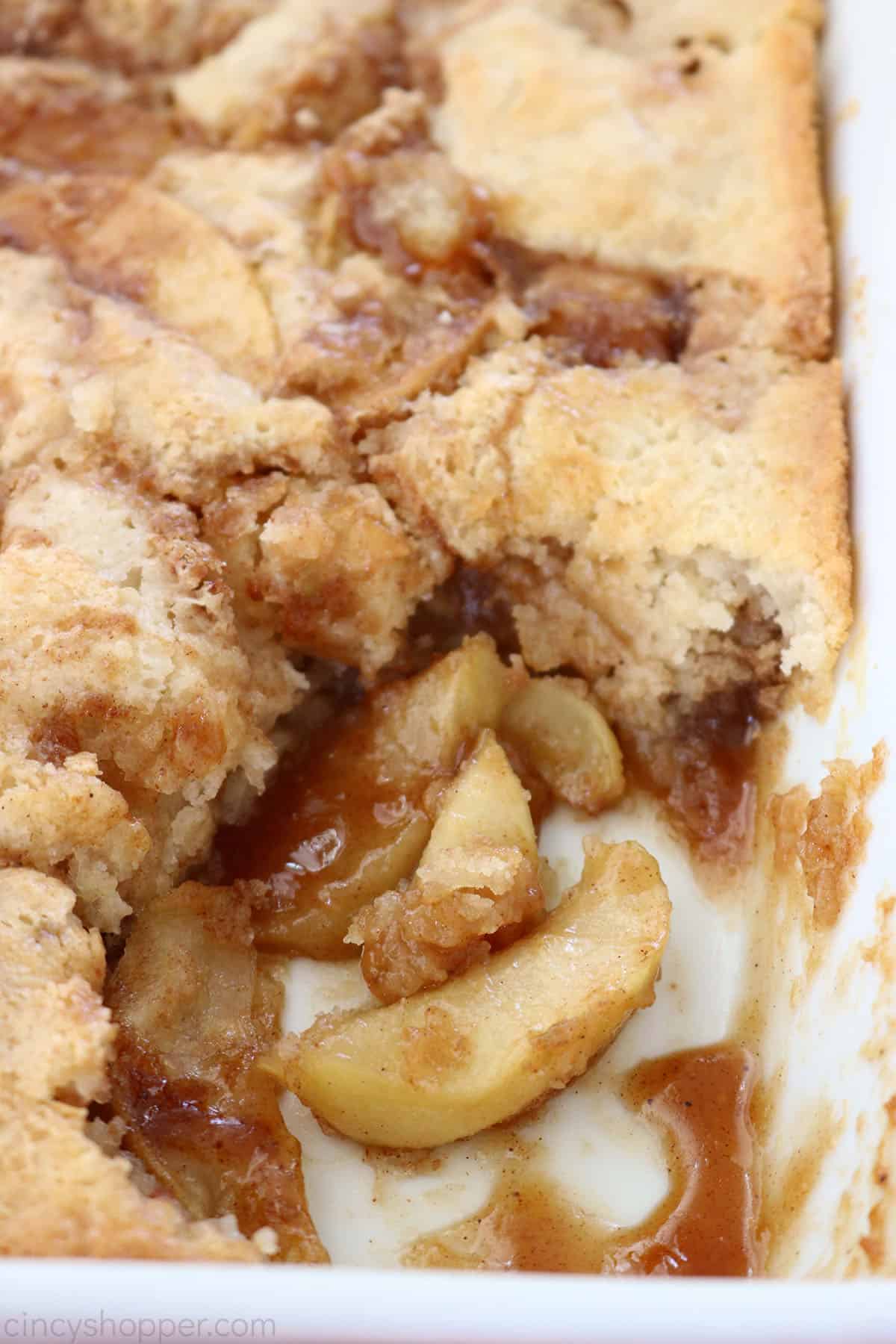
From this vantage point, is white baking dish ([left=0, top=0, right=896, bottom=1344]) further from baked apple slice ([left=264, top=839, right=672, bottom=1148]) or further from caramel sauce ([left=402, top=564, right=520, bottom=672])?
caramel sauce ([left=402, top=564, right=520, bottom=672])

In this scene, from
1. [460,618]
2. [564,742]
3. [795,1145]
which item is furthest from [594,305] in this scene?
[795,1145]

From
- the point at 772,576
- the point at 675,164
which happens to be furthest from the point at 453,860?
the point at 675,164

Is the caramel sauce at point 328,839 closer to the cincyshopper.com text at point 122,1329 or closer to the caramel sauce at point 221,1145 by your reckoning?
the caramel sauce at point 221,1145

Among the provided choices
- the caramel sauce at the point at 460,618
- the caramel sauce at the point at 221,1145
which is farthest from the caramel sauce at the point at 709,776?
the caramel sauce at the point at 221,1145

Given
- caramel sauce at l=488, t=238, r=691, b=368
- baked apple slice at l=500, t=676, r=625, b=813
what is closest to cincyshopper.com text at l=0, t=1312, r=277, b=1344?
baked apple slice at l=500, t=676, r=625, b=813

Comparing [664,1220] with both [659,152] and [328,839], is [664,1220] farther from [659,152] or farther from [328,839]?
[659,152]

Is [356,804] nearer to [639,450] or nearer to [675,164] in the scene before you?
[639,450]
